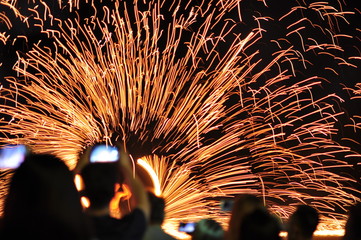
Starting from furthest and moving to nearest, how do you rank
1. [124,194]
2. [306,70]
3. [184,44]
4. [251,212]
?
[306,70]
[184,44]
[124,194]
[251,212]

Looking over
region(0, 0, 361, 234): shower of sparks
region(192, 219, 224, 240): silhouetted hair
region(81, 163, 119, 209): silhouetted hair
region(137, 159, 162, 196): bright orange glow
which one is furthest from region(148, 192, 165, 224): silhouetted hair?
region(0, 0, 361, 234): shower of sparks

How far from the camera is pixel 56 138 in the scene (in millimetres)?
12523

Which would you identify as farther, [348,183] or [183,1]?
[348,183]

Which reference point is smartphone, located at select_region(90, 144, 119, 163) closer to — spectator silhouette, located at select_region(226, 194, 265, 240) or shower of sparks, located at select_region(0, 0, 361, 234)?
spectator silhouette, located at select_region(226, 194, 265, 240)

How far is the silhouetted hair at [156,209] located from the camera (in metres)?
5.52

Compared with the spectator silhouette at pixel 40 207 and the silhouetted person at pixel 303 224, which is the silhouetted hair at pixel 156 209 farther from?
the spectator silhouette at pixel 40 207

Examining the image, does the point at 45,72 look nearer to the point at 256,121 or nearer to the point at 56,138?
the point at 56,138

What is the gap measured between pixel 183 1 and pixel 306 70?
6.04 meters

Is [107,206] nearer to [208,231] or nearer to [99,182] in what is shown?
[99,182]

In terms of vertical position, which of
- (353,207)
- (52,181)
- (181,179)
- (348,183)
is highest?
(348,183)

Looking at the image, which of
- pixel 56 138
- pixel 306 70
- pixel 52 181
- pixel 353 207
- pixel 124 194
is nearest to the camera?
pixel 52 181

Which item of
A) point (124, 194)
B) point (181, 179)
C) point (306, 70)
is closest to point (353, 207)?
point (124, 194)

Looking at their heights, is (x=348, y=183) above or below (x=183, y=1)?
below

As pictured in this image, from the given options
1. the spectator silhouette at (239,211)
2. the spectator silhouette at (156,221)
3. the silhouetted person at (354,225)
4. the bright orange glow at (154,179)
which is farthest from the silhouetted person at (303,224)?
the spectator silhouette at (239,211)
